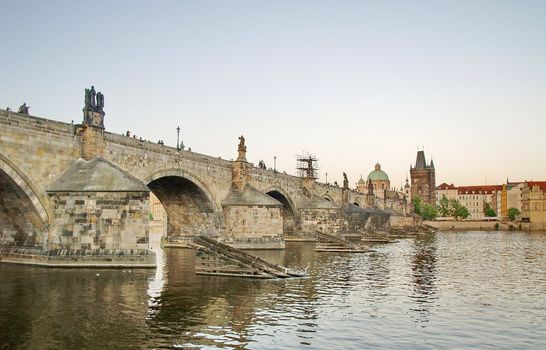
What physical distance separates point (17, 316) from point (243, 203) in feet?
116

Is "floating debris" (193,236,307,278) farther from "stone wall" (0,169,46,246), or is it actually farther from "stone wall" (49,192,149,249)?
"stone wall" (0,169,46,246)

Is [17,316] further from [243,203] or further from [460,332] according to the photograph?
[243,203]

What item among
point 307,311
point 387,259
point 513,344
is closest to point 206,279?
point 307,311

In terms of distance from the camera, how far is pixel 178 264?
3416 cm

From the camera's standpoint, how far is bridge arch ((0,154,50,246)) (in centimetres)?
2914

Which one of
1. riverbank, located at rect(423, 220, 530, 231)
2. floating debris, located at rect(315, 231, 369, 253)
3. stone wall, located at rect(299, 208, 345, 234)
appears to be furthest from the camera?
riverbank, located at rect(423, 220, 530, 231)

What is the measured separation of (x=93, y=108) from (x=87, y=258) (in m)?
10.1

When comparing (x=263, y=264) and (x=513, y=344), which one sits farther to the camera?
(x=263, y=264)

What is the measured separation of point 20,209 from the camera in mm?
30453

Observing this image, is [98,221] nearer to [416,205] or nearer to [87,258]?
[87,258]

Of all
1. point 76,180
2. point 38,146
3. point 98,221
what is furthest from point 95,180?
point 38,146

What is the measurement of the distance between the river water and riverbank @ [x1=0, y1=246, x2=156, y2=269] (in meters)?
1.12

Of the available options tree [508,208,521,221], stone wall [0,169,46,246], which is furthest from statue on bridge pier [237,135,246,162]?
tree [508,208,521,221]

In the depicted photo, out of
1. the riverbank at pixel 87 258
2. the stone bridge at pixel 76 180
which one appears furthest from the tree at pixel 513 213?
the riverbank at pixel 87 258
